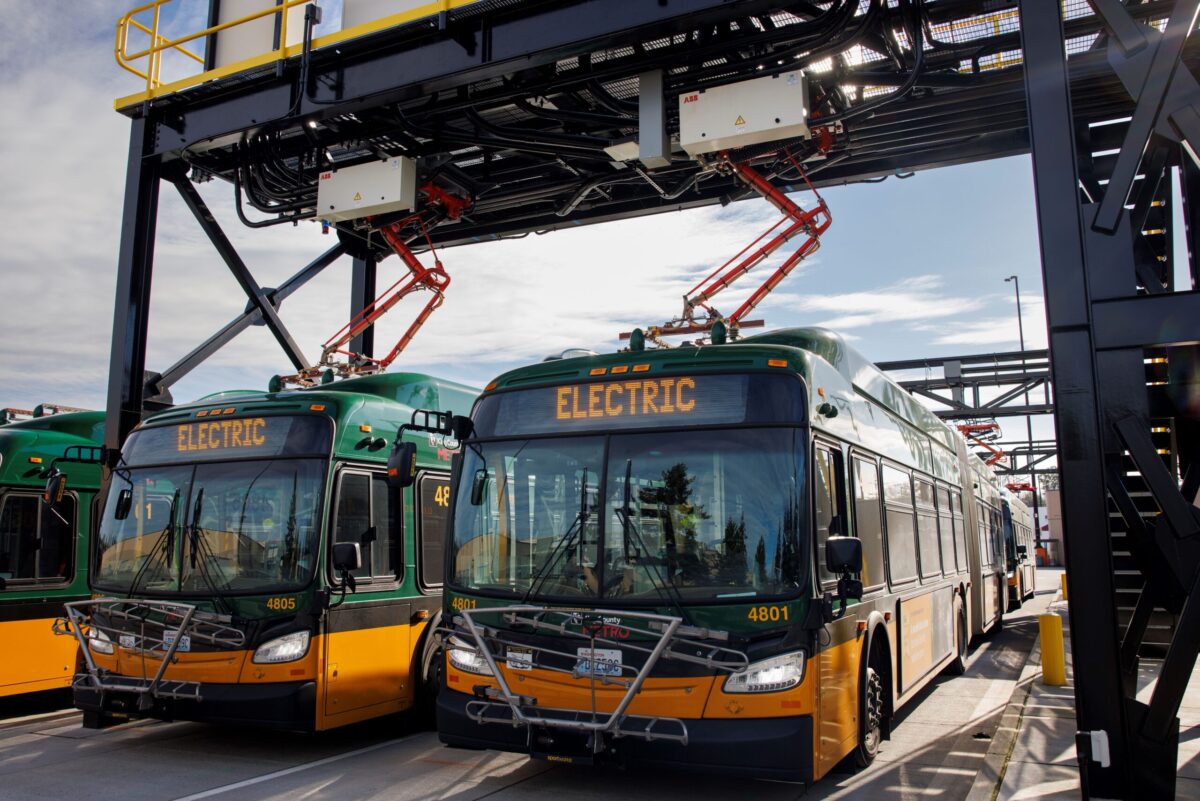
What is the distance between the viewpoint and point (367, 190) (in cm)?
1212

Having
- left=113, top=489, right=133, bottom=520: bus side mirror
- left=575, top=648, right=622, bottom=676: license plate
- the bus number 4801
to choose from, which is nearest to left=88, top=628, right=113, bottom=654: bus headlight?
left=113, top=489, right=133, bottom=520: bus side mirror

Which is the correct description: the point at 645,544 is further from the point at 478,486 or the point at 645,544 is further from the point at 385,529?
the point at 385,529

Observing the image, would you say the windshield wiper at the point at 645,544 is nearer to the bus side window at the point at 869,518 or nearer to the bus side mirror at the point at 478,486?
the bus side mirror at the point at 478,486

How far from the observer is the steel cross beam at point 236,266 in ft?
41.6

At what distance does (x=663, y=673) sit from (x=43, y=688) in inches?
286

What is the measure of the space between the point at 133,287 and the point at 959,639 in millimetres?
10979

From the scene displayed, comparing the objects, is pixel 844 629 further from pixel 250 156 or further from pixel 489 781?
pixel 250 156

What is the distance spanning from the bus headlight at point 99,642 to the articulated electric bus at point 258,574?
0.01m

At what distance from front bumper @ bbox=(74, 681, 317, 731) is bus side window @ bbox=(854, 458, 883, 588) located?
4.21 metres

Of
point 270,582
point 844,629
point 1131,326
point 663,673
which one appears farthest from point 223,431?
point 1131,326

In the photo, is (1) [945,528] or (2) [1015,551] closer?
(1) [945,528]

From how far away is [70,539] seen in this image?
9.99 metres

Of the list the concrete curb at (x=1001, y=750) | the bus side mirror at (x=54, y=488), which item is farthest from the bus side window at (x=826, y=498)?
the bus side mirror at (x=54, y=488)

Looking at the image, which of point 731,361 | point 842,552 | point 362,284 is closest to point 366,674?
point 731,361
